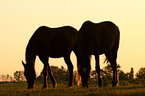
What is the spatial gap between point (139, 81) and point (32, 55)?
26.5ft

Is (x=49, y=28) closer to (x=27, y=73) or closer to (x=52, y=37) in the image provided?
(x=52, y=37)

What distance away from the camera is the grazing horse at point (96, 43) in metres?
13.3

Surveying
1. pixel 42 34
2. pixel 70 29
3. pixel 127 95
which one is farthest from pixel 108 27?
pixel 127 95

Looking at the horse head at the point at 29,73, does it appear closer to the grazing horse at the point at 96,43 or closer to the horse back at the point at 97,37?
the grazing horse at the point at 96,43

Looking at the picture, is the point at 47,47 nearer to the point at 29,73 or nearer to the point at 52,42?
the point at 52,42

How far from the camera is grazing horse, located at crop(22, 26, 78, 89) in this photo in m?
15.4

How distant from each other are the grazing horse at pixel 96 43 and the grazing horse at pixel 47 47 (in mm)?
1851

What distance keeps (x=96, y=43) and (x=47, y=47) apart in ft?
10.0

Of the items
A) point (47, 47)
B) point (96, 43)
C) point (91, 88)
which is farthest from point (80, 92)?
point (47, 47)

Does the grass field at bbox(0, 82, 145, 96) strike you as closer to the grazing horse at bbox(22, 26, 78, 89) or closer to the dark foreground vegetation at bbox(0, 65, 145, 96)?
the dark foreground vegetation at bbox(0, 65, 145, 96)

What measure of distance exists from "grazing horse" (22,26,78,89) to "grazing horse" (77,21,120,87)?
1851mm

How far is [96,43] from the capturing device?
14.5 m

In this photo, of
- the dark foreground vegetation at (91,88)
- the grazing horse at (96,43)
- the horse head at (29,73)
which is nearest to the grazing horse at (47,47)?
the horse head at (29,73)

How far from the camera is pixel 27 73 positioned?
1524cm
